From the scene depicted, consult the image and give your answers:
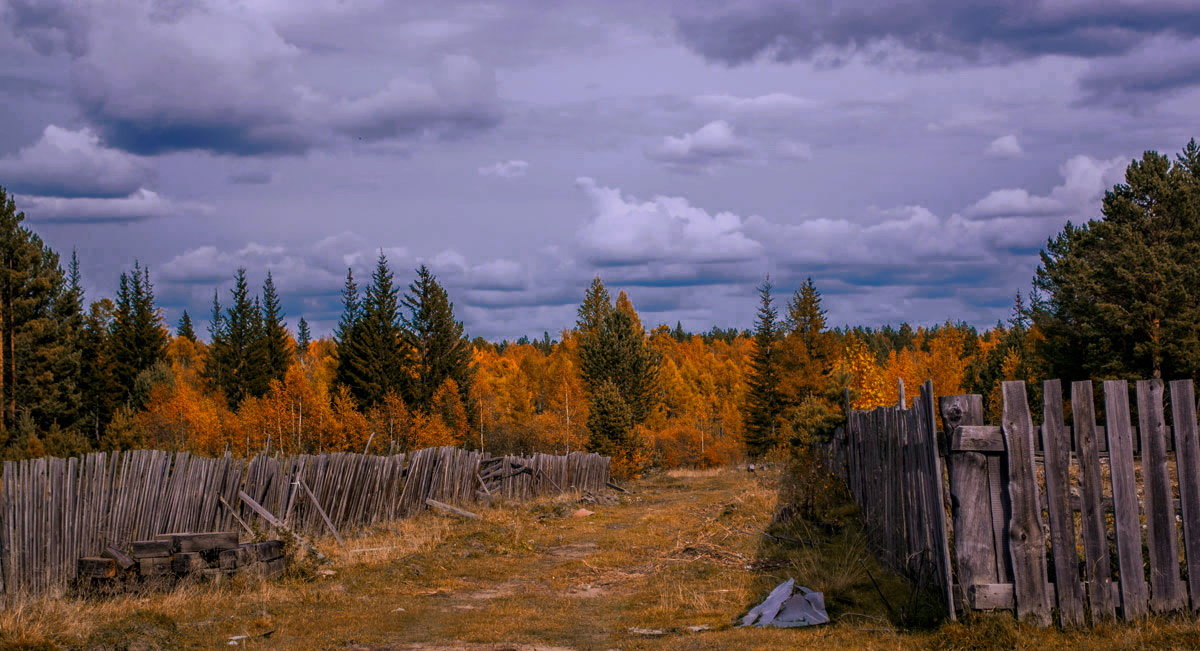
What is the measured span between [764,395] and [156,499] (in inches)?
1844

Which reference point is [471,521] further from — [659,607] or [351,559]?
[659,607]

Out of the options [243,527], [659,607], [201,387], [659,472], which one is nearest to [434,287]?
[659,472]

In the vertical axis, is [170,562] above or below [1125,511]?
below

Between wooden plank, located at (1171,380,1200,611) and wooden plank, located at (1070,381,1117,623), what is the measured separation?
543mm

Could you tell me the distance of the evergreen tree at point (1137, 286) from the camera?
3578cm

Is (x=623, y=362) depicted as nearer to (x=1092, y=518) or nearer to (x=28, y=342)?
(x=28, y=342)

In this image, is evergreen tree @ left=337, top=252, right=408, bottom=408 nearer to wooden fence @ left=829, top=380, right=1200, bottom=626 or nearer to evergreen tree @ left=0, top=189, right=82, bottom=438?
evergreen tree @ left=0, top=189, right=82, bottom=438

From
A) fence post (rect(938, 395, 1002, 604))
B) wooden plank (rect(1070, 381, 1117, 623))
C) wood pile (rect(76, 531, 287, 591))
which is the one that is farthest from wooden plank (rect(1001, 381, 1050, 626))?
wood pile (rect(76, 531, 287, 591))

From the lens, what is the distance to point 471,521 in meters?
19.1

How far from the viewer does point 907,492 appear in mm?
8289

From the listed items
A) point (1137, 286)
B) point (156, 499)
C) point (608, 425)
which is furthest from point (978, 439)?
point (608, 425)

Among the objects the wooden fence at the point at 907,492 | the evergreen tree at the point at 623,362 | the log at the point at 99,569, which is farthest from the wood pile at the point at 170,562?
the evergreen tree at the point at 623,362

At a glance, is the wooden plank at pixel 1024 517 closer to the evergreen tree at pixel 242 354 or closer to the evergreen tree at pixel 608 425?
the evergreen tree at pixel 608 425

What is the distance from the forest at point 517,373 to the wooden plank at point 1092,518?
1819cm
